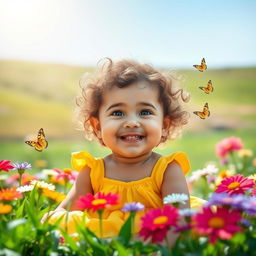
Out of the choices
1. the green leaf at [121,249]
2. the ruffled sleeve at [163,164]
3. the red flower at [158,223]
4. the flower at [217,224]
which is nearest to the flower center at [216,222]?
the flower at [217,224]

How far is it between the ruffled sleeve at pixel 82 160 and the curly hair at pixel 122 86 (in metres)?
0.22

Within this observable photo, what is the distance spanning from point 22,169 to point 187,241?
40.9 inches

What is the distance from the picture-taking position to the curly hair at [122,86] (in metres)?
2.37

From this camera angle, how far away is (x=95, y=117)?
2.57m

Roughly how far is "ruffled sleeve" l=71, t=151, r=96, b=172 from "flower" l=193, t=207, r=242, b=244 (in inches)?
44.4

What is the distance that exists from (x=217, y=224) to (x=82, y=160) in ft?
4.20

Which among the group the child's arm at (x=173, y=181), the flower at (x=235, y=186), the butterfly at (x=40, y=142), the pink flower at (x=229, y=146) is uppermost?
the pink flower at (x=229, y=146)

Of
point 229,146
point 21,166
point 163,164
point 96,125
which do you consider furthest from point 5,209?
point 229,146

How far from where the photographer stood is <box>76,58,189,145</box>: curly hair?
2.37 metres

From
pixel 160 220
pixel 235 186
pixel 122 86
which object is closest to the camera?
pixel 160 220

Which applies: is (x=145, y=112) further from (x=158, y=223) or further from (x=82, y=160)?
(x=158, y=223)

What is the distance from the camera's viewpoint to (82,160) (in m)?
2.50

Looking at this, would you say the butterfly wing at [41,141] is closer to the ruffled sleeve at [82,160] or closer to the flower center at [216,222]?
the ruffled sleeve at [82,160]

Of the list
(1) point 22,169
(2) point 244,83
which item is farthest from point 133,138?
(2) point 244,83
